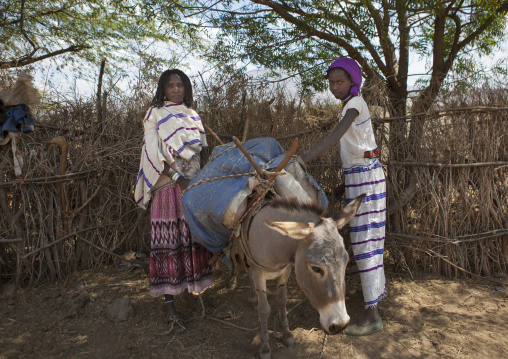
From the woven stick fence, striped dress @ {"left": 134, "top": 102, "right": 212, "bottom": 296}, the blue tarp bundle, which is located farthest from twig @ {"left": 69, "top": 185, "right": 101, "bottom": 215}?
the blue tarp bundle

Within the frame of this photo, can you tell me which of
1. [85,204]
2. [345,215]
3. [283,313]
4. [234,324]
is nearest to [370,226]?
[345,215]

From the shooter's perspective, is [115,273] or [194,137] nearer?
[194,137]

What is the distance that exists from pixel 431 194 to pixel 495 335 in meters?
1.56

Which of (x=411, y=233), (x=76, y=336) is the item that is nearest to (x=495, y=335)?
(x=411, y=233)

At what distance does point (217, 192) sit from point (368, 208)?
1453mm

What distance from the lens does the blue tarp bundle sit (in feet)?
8.44

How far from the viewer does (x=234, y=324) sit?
3305 mm

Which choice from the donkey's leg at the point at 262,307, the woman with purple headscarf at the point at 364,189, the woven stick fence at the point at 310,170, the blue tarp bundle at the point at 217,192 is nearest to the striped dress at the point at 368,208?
the woman with purple headscarf at the point at 364,189

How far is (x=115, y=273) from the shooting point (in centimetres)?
439

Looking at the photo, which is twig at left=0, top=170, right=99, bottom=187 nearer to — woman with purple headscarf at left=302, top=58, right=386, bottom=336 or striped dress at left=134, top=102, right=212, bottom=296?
striped dress at left=134, top=102, right=212, bottom=296

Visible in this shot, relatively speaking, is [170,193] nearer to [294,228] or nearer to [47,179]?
[294,228]

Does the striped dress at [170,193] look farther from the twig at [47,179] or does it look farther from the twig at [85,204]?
the twig at [47,179]

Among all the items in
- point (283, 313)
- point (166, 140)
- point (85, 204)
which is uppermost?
point (166, 140)

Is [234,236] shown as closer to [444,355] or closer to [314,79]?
[444,355]
